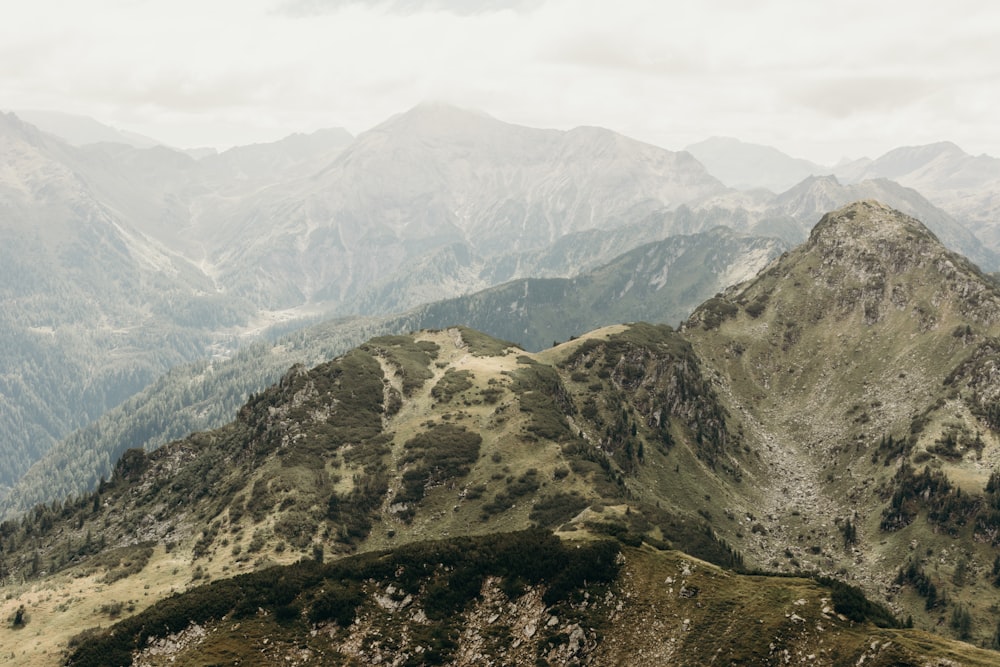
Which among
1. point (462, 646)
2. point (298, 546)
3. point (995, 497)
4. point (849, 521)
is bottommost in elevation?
point (849, 521)

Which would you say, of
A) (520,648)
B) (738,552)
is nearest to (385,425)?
(738,552)

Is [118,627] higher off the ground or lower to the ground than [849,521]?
higher

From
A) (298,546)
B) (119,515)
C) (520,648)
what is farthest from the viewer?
(119,515)

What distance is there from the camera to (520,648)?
2830 inches

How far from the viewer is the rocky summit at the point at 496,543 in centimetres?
7162

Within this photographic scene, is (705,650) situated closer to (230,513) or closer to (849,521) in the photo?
(230,513)

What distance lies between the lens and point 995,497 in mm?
152250

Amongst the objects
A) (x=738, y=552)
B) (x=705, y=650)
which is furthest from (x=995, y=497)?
(x=705, y=650)

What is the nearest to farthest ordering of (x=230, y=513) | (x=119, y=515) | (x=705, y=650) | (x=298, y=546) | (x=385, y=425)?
1. (x=705, y=650)
2. (x=298, y=546)
3. (x=230, y=513)
4. (x=119, y=515)
5. (x=385, y=425)

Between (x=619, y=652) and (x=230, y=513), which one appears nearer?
(x=619, y=652)

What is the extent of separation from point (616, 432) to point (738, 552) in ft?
156

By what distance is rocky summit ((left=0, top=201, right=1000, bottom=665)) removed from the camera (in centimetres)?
7162

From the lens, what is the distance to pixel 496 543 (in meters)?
86.7

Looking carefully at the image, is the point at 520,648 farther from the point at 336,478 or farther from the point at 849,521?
the point at 849,521
